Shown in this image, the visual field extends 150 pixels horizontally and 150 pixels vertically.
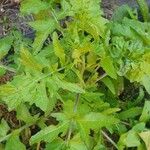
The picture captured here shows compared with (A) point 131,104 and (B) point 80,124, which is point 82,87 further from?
(A) point 131,104

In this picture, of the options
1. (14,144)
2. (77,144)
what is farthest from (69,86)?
(14,144)

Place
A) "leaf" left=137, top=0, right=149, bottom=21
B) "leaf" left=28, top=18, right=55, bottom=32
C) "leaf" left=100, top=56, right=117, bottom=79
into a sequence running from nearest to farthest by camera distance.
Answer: "leaf" left=100, top=56, right=117, bottom=79
"leaf" left=28, top=18, right=55, bottom=32
"leaf" left=137, top=0, right=149, bottom=21

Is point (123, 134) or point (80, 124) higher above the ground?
point (80, 124)

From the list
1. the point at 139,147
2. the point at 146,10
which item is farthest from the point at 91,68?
the point at 146,10

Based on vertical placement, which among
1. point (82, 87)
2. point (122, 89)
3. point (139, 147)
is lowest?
point (139, 147)

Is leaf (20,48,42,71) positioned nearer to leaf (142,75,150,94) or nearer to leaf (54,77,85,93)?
leaf (54,77,85,93)

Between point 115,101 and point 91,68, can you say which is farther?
point 115,101

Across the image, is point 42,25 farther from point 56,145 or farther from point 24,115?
point 56,145

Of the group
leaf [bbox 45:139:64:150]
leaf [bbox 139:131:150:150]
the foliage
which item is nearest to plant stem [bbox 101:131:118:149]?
the foliage
